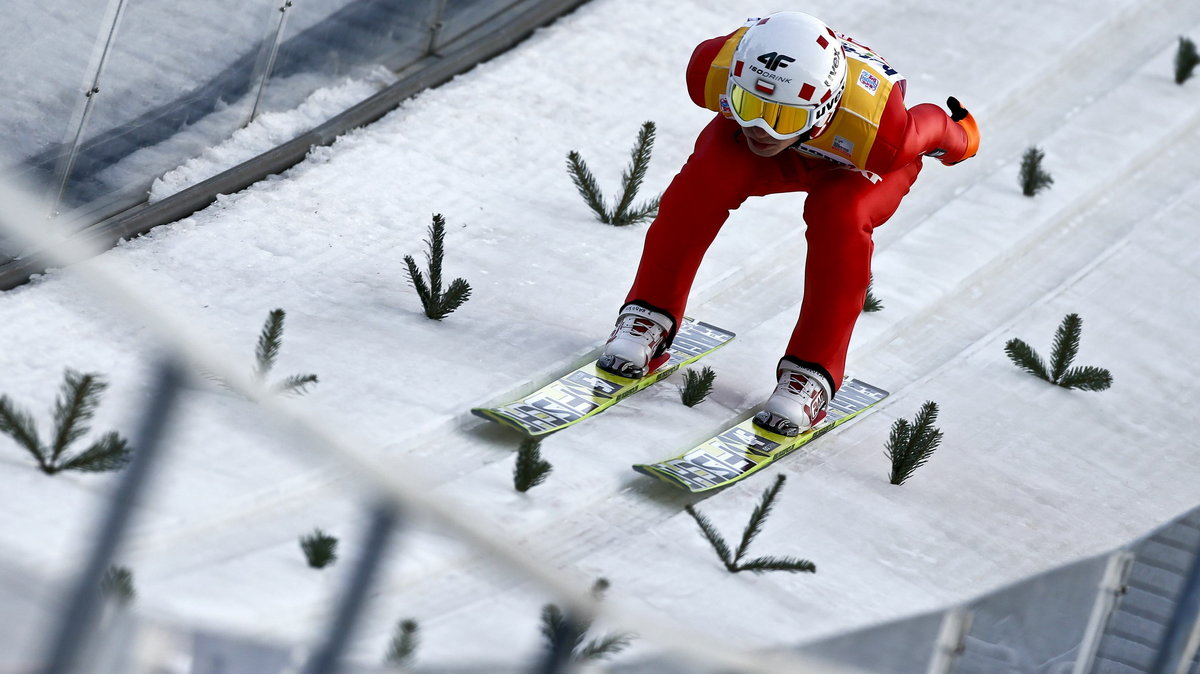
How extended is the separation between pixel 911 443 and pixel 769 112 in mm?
1260

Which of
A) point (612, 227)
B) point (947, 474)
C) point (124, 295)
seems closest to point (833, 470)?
point (947, 474)

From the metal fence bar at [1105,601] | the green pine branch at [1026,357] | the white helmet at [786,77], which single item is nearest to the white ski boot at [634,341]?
the white helmet at [786,77]

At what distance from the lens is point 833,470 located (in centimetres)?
523

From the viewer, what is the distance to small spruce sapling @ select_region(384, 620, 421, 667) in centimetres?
200

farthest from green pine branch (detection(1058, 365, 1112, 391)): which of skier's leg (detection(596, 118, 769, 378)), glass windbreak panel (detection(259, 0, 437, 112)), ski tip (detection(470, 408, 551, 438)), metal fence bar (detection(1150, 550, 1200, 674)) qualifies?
glass windbreak panel (detection(259, 0, 437, 112))

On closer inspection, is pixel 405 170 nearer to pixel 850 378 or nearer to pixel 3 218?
pixel 850 378

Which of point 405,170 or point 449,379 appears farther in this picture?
point 405,170

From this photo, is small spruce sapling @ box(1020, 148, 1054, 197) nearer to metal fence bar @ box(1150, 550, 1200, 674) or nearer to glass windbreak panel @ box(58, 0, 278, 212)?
glass windbreak panel @ box(58, 0, 278, 212)

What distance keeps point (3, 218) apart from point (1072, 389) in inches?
169

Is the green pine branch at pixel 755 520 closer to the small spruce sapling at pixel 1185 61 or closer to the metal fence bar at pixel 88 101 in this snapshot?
the metal fence bar at pixel 88 101

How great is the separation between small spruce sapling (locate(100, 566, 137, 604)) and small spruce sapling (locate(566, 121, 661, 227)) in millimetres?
4413

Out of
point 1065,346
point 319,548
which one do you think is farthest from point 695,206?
point 319,548

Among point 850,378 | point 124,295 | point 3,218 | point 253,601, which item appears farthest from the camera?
point 850,378

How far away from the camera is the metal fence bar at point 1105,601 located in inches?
122
